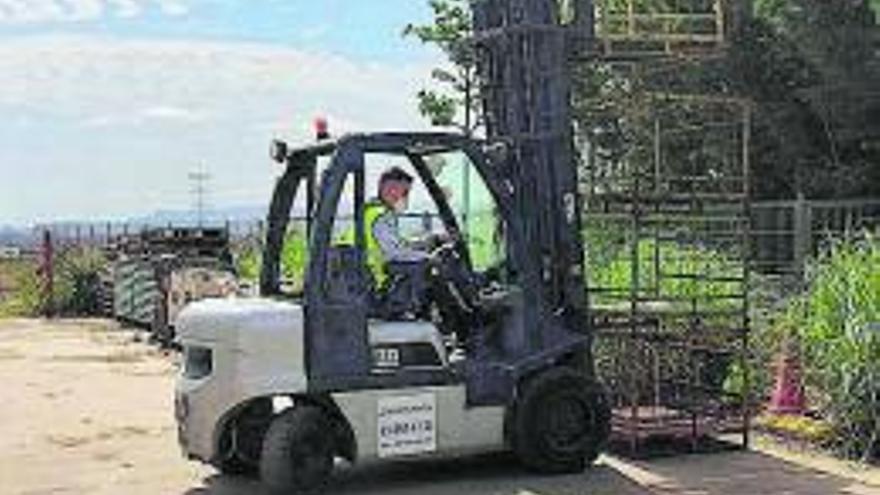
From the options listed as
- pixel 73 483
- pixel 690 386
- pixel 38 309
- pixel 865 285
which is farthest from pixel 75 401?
pixel 38 309

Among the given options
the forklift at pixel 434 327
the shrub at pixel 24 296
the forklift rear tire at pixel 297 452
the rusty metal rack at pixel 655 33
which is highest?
the rusty metal rack at pixel 655 33

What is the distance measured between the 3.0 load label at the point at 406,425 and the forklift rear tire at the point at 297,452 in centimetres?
37

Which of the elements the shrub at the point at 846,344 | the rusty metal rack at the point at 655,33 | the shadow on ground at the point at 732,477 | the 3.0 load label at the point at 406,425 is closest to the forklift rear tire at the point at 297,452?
the 3.0 load label at the point at 406,425

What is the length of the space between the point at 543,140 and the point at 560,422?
207 centimetres

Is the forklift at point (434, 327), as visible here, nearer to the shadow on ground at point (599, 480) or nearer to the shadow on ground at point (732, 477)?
the shadow on ground at point (599, 480)

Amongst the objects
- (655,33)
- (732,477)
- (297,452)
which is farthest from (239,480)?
(655,33)

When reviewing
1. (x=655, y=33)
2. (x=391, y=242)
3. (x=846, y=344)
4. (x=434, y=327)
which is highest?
(x=655, y=33)

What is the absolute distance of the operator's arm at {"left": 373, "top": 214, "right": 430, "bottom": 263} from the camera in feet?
36.6

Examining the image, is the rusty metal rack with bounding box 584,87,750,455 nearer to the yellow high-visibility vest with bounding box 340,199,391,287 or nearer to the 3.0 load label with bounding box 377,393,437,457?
the 3.0 load label with bounding box 377,393,437,457

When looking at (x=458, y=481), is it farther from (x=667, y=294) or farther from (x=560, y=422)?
(x=667, y=294)

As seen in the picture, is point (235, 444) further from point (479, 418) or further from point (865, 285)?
point (865, 285)

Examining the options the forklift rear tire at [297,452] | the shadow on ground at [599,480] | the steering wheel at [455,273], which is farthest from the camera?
the steering wheel at [455,273]

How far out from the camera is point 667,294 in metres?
13.9

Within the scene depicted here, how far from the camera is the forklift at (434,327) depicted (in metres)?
10.8
